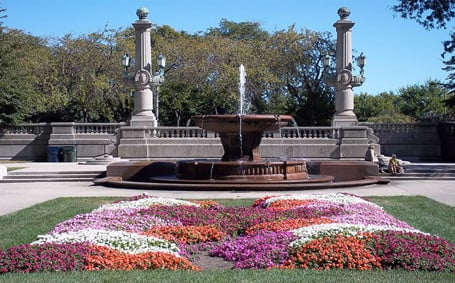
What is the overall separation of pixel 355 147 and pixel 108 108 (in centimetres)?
2778

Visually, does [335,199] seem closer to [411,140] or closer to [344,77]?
[344,77]

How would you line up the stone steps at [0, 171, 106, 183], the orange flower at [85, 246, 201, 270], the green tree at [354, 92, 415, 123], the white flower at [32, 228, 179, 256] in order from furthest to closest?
1. the green tree at [354, 92, 415, 123]
2. the stone steps at [0, 171, 106, 183]
3. the white flower at [32, 228, 179, 256]
4. the orange flower at [85, 246, 201, 270]

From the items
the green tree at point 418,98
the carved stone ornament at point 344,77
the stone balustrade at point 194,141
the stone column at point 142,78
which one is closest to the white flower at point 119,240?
the stone balustrade at point 194,141

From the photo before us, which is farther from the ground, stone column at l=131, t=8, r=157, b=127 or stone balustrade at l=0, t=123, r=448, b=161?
stone column at l=131, t=8, r=157, b=127

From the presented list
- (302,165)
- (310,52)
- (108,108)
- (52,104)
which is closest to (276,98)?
(310,52)

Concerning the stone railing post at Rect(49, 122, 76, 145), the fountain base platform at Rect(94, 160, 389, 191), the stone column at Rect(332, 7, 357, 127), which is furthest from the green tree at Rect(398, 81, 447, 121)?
the fountain base platform at Rect(94, 160, 389, 191)

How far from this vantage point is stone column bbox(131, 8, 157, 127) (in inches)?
A: 1387

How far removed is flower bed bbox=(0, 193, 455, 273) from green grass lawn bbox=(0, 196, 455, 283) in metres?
0.43

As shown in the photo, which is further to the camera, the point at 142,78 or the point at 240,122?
the point at 142,78

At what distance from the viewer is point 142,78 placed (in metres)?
35.1

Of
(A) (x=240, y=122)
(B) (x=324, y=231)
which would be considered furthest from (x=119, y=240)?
(A) (x=240, y=122)

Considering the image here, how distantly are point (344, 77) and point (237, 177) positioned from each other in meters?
17.0

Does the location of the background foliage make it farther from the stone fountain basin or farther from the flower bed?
the flower bed

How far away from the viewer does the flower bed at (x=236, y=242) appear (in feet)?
26.6
